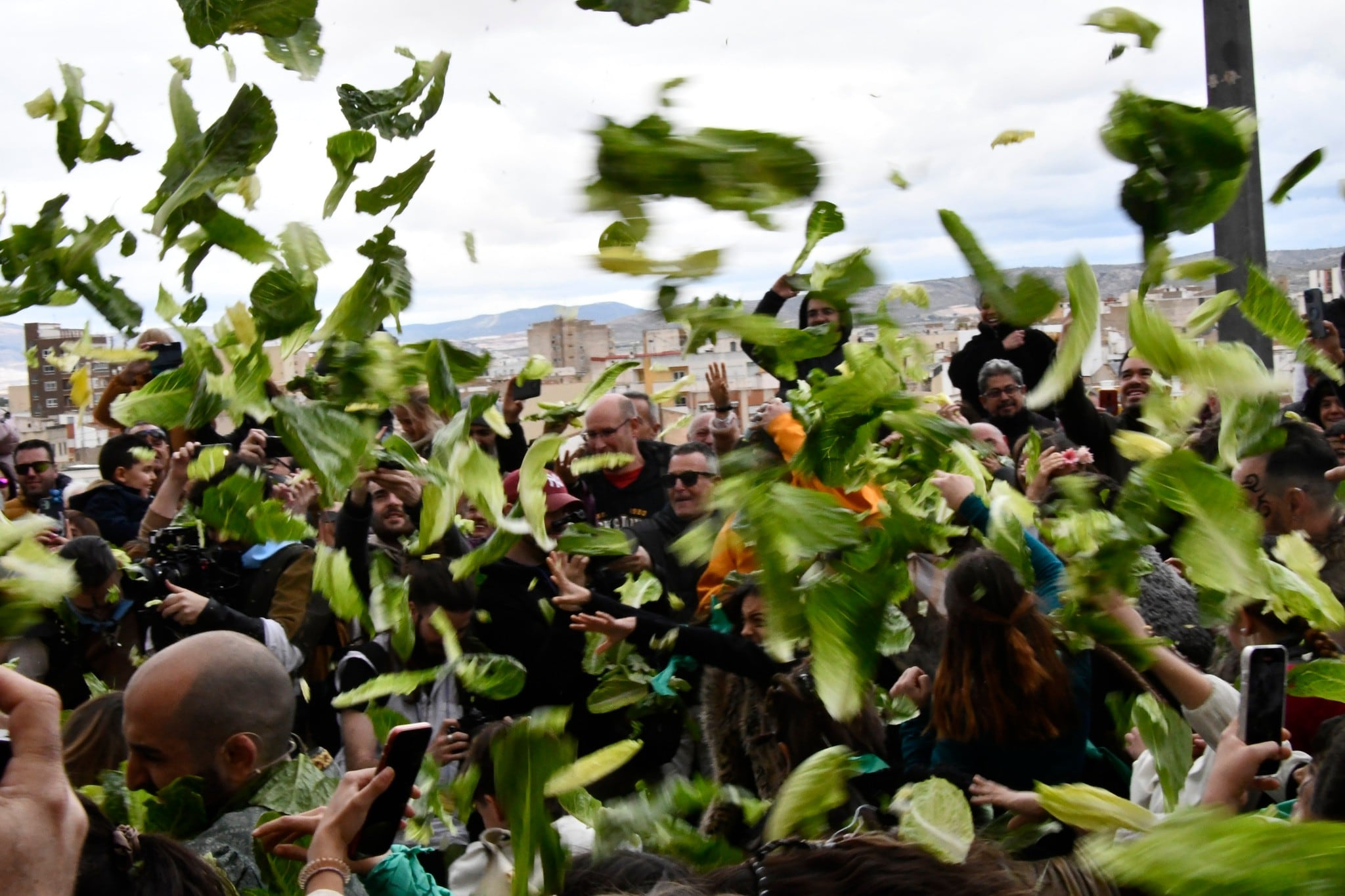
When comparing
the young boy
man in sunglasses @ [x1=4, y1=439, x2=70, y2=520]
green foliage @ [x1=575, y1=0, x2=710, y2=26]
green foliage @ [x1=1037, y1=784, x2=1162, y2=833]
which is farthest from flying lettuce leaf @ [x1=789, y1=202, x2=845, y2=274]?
man in sunglasses @ [x1=4, y1=439, x2=70, y2=520]

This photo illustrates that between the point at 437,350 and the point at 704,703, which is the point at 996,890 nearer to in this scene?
the point at 437,350

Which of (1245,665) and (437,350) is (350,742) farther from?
(1245,665)

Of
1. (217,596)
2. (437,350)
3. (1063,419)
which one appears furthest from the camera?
(217,596)

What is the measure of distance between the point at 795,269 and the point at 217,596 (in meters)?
2.94

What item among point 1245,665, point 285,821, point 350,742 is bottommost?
point 350,742

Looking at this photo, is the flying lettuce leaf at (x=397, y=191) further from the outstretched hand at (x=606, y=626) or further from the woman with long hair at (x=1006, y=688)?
the outstretched hand at (x=606, y=626)

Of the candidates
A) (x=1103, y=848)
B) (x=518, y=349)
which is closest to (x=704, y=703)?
(x=518, y=349)

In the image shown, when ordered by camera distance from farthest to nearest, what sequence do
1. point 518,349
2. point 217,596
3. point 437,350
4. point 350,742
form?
point 217,596, point 350,742, point 518,349, point 437,350

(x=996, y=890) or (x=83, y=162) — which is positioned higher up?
(x=83, y=162)

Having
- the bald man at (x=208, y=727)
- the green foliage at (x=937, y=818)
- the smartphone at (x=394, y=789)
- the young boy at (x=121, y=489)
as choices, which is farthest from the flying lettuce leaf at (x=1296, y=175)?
the young boy at (x=121, y=489)

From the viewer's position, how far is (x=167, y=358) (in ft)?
6.24

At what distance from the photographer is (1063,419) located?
2455mm

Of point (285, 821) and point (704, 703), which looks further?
point (704, 703)

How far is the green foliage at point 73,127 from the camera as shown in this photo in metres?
1.79
